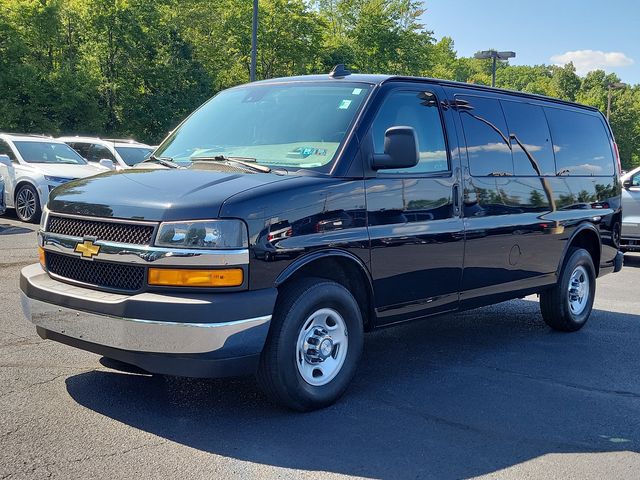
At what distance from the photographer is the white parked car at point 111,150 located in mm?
17188

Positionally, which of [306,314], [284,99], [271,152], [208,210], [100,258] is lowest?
[306,314]

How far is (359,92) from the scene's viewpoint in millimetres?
5195

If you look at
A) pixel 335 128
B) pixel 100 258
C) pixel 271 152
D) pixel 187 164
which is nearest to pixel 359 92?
pixel 335 128

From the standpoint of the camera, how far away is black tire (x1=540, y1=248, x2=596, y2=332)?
Answer: 7109 millimetres

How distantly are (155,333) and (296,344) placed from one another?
32.0 inches

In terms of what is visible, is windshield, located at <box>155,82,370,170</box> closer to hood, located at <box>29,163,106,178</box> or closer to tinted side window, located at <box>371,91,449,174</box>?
tinted side window, located at <box>371,91,449,174</box>

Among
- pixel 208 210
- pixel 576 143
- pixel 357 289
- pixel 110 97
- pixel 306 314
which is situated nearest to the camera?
pixel 208 210

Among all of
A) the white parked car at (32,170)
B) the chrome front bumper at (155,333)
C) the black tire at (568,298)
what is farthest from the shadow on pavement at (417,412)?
the white parked car at (32,170)

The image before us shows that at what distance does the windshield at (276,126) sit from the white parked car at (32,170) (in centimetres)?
912

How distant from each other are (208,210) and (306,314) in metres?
0.84

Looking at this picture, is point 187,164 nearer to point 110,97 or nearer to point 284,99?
point 284,99

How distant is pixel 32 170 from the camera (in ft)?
47.0

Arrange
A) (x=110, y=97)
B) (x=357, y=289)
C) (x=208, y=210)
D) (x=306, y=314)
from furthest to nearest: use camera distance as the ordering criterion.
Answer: (x=110, y=97)
(x=357, y=289)
(x=306, y=314)
(x=208, y=210)

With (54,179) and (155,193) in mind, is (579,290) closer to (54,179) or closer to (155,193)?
(155,193)
